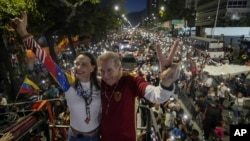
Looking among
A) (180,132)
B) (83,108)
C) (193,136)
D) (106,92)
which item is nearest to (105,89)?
(106,92)

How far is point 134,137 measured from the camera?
314cm

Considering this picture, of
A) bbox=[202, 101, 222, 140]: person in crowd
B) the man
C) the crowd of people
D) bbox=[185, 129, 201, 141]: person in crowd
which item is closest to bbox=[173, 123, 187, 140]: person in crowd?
bbox=[185, 129, 201, 141]: person in crowd

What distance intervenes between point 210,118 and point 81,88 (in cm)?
911

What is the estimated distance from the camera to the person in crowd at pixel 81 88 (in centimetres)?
327

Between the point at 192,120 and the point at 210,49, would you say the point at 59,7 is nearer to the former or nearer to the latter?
the point at 192,120

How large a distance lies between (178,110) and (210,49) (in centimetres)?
2052

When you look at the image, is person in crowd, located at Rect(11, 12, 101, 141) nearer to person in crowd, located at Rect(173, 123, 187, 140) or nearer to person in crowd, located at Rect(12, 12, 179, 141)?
person in crowd, located at Rect(12, 12, 179, 141)

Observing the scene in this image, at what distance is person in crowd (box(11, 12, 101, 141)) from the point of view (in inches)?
129

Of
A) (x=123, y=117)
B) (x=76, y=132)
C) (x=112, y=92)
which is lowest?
(x=76, y=132)

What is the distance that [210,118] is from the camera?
1129 cm

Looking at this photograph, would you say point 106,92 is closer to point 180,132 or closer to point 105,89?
point 105,89

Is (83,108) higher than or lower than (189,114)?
higher

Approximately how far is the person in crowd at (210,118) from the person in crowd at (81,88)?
8800 mm

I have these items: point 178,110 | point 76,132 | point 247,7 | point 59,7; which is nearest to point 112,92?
point 76,132
